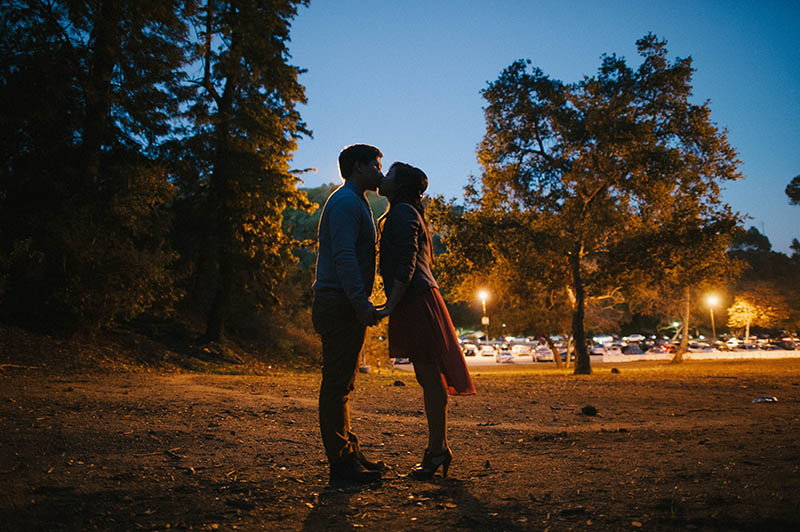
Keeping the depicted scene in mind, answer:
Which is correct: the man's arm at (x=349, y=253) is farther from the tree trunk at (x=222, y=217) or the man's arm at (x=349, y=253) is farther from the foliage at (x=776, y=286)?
the foliage at (x=776, y=286)

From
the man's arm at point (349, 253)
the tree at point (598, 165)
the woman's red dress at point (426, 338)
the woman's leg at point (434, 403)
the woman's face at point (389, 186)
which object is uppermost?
the tree at point (598, 165)

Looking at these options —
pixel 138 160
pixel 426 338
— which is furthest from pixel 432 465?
pixel 138 160

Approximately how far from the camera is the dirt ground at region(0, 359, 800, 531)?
8.91 ft

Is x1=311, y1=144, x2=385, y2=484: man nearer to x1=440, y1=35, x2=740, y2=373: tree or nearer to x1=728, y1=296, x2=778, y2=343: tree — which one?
x1=440, y1=35, x2=740, y2=373: tree

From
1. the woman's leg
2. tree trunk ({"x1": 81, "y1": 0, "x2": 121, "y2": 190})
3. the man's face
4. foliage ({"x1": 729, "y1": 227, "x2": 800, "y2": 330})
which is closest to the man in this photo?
the man's face

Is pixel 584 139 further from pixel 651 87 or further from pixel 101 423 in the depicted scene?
pixel 101 423

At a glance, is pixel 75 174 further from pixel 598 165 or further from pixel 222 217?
pixel 598 165

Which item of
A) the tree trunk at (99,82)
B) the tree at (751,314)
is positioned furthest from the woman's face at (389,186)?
the tree at (751,314)

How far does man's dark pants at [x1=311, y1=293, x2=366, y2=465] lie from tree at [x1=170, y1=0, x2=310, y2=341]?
14.8 meters

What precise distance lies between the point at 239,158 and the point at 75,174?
5344mm

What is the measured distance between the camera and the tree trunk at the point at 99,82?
13249 millimetres

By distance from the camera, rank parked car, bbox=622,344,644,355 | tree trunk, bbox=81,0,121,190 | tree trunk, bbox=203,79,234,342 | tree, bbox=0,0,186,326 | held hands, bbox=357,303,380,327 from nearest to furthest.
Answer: held hands, bbox=357,303,380,327 → tree, bbox=0,0,186,326 → tree trunk, bbox=81,0,121,190 → tree trunk, bbox=203,79,234,342 → parked car, bbox=622,344,644,355

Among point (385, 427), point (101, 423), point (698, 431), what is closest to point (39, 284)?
point (101, 423)

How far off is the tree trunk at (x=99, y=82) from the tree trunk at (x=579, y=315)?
1488 cm
